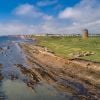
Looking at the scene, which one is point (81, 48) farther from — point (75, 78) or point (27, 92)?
point (27, 92)

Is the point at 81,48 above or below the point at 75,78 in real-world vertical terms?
above

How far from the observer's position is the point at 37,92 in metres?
29.4

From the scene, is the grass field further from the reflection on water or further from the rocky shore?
the reflection on water

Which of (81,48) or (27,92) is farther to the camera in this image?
(81,48)

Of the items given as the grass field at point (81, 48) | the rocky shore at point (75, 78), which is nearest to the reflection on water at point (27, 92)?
the rocky shore at point (75, 78)

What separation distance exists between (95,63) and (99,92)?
1330 cm

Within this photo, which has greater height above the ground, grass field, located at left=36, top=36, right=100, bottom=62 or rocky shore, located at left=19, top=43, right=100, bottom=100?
grass field, located at left=36, top=36, right=100, bottom=62

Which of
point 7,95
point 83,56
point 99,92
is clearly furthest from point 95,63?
point 7,95

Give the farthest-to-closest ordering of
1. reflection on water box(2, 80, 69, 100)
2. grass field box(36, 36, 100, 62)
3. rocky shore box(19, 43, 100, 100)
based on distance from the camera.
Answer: grass field box(36, 36, 100, 62), rocky shore box(19, 43, 100, 100), reflection on water box(2, 80, 69, 100)

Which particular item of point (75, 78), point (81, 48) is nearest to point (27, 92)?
point (75, 78)

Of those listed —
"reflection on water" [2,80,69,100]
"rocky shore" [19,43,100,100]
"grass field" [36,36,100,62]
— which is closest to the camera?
"reflection on water" [2,80,69,100]

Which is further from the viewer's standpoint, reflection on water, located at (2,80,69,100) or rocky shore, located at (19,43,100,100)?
rocky shore, located at (19,43,100,100)

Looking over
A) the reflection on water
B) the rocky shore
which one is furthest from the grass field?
the reflection on water

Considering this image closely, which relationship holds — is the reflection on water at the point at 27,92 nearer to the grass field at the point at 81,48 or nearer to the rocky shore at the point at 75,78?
the rocky shore at the point at 75,78
